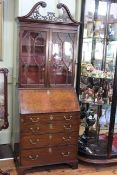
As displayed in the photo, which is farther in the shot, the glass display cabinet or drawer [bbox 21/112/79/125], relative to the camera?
the glass display cabinet

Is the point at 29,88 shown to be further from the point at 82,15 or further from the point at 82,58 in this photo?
the point at 82,15

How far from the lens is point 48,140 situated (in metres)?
2.81

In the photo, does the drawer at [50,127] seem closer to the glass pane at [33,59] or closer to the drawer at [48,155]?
the drawer at [48,155]

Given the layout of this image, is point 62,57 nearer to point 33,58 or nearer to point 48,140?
point 33,58

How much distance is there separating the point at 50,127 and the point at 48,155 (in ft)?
1.11

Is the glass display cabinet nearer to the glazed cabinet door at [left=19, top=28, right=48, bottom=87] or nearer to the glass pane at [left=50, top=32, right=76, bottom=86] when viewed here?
the glass pane at [left=50, top=32, right=76, bottom=86]

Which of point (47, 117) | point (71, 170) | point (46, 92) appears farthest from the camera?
point (71, 170)

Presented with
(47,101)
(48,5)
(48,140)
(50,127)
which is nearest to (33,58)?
(47,101)

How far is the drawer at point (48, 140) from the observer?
273 cm

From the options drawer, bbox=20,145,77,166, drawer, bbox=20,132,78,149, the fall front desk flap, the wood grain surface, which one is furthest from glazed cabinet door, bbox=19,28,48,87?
the wood grain surface

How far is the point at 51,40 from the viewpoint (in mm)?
2816

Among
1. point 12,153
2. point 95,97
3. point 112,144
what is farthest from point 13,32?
point 112,144

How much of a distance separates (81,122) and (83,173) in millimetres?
634

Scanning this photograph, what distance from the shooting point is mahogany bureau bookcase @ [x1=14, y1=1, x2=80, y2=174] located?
8.92 ft
